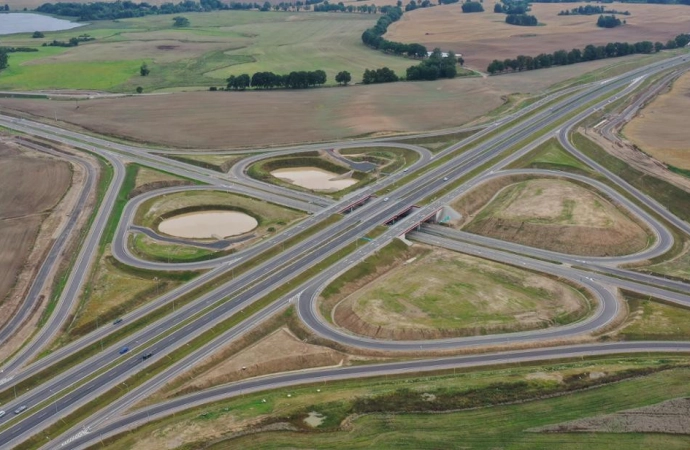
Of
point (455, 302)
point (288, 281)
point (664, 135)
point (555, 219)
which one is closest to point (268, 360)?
point (288, 281)

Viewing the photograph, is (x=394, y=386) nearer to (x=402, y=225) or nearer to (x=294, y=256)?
(x=294, y=256)

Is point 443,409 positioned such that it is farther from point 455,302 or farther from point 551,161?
point 551,161

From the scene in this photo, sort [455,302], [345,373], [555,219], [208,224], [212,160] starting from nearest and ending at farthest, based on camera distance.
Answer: [345,373], [455,302], [555,219], [208,224], [212,160]

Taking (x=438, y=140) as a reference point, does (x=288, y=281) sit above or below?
below

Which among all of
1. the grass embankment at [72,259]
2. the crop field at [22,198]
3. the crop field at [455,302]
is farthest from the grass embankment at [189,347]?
the crop field at [22,198]

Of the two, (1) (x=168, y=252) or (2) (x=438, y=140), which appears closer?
(1) (x=168, y=252)


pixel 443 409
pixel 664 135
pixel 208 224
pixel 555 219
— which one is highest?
pixel 664 135

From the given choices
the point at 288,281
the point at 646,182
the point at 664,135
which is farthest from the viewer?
the point at 664,135
